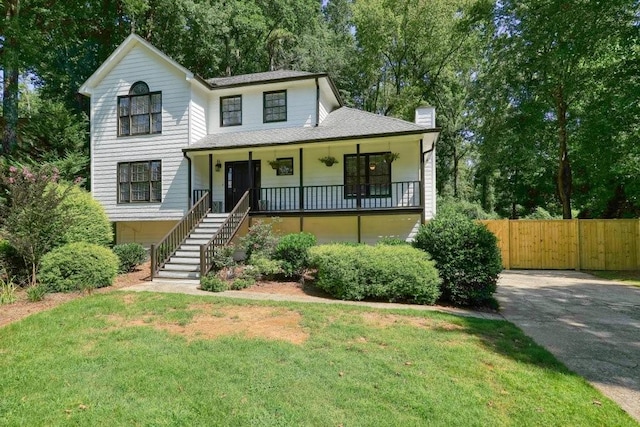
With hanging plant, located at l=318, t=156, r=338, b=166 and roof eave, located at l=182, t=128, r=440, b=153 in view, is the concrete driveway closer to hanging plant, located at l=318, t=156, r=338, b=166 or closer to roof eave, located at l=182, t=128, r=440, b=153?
roof eave, located at l=182, t=128, r=440, b=153

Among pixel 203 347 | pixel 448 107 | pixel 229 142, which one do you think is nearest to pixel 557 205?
pixel 448 107

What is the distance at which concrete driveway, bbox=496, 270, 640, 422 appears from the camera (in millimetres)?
3988

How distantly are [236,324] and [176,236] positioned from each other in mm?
6233

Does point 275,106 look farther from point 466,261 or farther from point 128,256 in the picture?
point 466,261

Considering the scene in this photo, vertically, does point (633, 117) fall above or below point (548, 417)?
above

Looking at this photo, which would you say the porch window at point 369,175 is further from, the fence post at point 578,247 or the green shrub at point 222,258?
the fence post at point 578,247

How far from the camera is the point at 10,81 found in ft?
51.0

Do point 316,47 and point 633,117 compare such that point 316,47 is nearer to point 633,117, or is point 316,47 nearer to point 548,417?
point 633,117

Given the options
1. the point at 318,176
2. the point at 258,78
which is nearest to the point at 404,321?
the point at 318,176

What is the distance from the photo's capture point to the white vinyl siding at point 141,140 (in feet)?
44.2

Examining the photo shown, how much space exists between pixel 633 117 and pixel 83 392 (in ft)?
59.4

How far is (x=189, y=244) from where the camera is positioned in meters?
10.9

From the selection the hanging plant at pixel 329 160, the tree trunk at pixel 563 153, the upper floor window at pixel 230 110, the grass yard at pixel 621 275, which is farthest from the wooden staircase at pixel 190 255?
the tree trunk at pixel 563 153

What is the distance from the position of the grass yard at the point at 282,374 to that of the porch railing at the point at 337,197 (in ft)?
21.7
